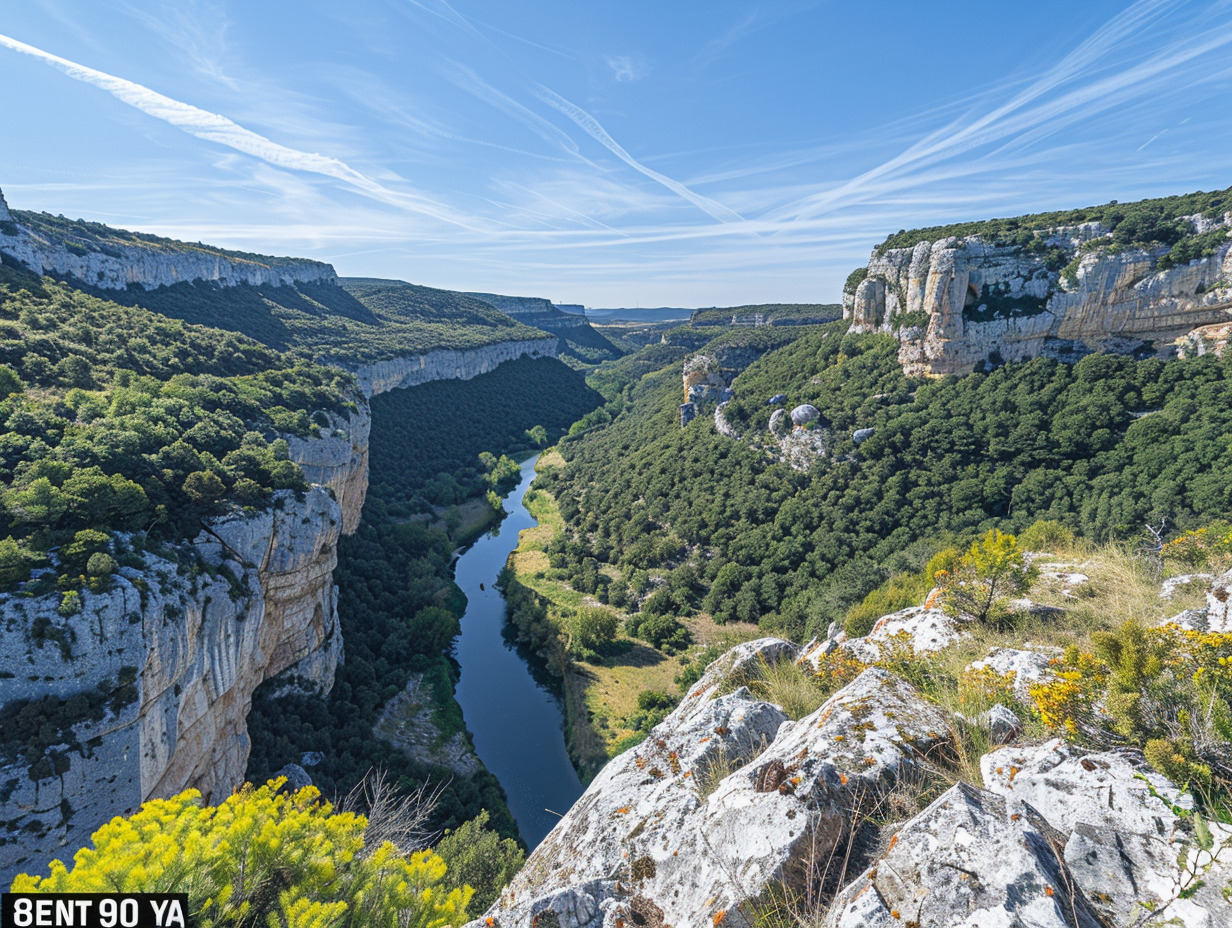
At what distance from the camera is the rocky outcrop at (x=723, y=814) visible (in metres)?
4.50

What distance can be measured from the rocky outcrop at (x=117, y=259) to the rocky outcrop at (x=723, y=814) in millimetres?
45890

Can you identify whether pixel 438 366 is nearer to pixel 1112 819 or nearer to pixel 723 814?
pixel 723 814

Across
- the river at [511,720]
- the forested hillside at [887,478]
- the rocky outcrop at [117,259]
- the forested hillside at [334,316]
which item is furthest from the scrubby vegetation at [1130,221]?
the rocky outcrop at [117,259]

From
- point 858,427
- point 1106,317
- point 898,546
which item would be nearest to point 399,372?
point 858,427

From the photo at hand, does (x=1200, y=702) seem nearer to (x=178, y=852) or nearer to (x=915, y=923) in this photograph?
(x=915, y=923)

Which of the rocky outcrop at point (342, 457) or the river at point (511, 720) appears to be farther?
the rocky outcrop at point (342, 457)

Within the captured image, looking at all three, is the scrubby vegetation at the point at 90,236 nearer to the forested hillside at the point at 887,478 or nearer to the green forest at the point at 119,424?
the green forest at the point at 119,424

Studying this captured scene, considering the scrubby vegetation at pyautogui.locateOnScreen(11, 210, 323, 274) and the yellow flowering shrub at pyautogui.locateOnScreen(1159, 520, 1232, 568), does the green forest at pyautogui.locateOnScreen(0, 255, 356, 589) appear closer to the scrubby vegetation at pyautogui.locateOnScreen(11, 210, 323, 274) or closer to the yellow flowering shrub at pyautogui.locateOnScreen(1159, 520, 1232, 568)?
the scrubby vegetation at pyautogui.locateOnScreen(11, 210, 323, 274)

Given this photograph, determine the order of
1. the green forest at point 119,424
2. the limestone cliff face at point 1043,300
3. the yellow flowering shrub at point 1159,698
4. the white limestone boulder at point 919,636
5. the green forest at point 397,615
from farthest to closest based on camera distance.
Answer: the limestone cliff face at point 1043,300
the green forest at point 397,615
the green forest at point 119,424
the white limestone boulder at point 919,636
the yellow flowering shrub at point 1159,698

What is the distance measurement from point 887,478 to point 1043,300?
13.7 m

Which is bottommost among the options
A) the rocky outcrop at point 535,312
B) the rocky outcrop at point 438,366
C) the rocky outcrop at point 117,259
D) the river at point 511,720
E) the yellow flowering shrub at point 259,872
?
the river at point 511,720

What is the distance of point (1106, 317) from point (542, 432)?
195ft

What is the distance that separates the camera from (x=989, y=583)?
30.8 feet

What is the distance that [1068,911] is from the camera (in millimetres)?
3287
